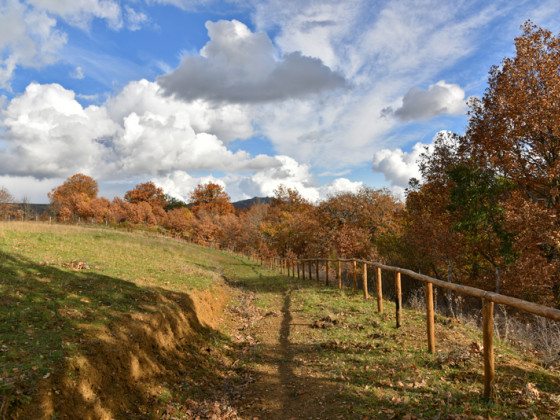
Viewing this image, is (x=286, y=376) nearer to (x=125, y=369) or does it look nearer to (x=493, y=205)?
(x=125, y=369)

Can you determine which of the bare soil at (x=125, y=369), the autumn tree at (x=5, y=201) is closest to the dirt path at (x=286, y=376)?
the bare soil at (x=125, y=369)

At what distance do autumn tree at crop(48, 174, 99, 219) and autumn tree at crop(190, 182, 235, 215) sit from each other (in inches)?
1245

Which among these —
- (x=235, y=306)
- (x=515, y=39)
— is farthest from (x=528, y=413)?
(x=515, y=39)

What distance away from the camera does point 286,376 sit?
6820 mm

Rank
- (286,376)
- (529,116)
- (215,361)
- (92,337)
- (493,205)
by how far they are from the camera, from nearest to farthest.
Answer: (92,337), (286,376), (215,361), (529,116), (493,205)

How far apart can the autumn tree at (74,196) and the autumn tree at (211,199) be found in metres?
31.6

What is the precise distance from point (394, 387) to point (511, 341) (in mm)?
4797

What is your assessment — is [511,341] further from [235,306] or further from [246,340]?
[235,306]

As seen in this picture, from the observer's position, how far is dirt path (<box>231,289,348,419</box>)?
17.6ft

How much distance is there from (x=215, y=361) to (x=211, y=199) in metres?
103

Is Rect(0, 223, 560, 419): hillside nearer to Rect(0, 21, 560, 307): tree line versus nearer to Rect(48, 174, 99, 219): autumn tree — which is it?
Rect(0, 21, 560, 307): tree line

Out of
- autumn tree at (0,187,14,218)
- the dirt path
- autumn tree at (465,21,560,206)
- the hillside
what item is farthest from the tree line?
autumn tree at (0,187,14,218)

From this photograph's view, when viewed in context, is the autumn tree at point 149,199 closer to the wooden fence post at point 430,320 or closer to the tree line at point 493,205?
the tree line at point 493,205

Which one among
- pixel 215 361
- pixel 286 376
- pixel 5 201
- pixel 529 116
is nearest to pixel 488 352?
pixel 286 376
